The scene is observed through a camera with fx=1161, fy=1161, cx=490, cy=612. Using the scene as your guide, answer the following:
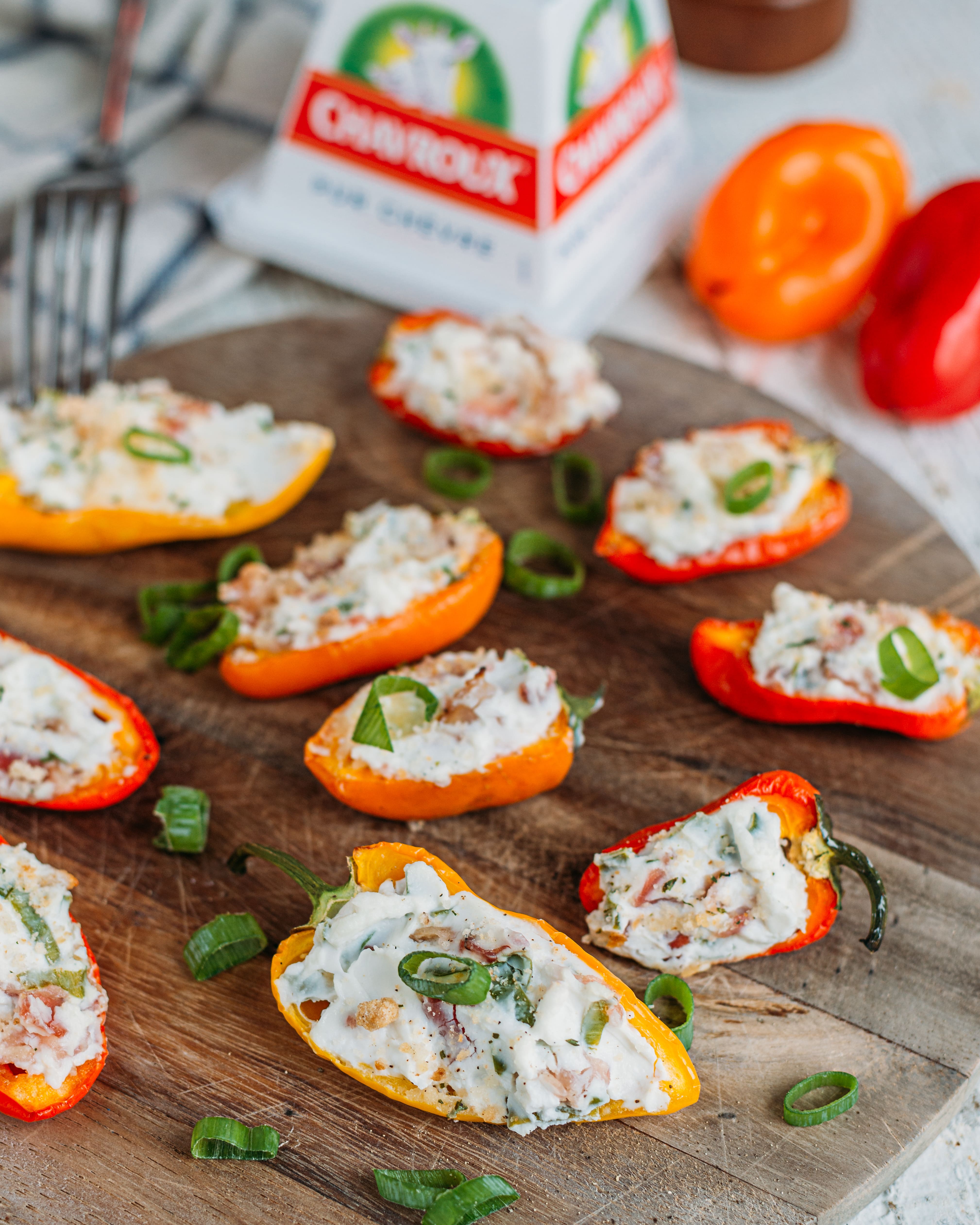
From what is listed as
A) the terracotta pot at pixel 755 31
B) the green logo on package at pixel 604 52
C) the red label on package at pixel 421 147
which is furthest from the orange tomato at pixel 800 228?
the terracotta pot at pixel 755 31

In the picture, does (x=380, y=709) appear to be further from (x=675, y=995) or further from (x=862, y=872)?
(x=862, y=872)

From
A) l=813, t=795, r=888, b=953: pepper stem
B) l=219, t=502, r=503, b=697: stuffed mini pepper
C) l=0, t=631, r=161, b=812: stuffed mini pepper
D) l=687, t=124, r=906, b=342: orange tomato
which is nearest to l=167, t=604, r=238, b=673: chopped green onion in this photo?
l=219, t=502, r=503, b=697: stuffed mini pepper

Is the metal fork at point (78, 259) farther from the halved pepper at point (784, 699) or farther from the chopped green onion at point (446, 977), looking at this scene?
the chopped green onion at point (446, 977)

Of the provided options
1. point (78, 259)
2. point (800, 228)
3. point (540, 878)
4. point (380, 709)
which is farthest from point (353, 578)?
point (800, 228)

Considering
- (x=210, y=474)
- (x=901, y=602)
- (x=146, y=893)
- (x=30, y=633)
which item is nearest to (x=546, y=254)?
(x=210, y=474)

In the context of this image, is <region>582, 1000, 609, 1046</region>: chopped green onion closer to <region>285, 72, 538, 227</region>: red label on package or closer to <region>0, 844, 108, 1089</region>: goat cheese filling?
<region>0, 844, 108, 1089</region>: goat cheese filling

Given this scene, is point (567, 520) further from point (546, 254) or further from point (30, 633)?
point (30, 633)

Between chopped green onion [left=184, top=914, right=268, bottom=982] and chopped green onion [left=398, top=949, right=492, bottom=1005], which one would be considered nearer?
chopped green onion [left=398, top=949, right=492, bottom=1005]
